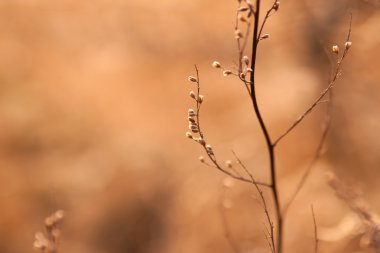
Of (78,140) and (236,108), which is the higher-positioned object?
(236,108)

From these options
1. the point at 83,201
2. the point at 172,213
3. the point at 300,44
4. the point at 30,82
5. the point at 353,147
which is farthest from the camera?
the point at 30,82

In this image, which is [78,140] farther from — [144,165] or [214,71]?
[214,71]

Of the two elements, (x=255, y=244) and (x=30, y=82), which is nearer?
(x=255, y=244)

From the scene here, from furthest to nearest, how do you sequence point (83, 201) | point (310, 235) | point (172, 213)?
point (83, 201), point (172, 213), point (310, 235)

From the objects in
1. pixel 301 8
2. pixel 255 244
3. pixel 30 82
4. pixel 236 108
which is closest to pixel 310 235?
pixel 255 244

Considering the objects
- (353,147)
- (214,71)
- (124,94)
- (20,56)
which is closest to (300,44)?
(214,71)

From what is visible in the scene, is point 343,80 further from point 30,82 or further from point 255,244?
point 30,82

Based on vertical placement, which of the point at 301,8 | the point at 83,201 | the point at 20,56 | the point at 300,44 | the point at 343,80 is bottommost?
the point at 83,201
